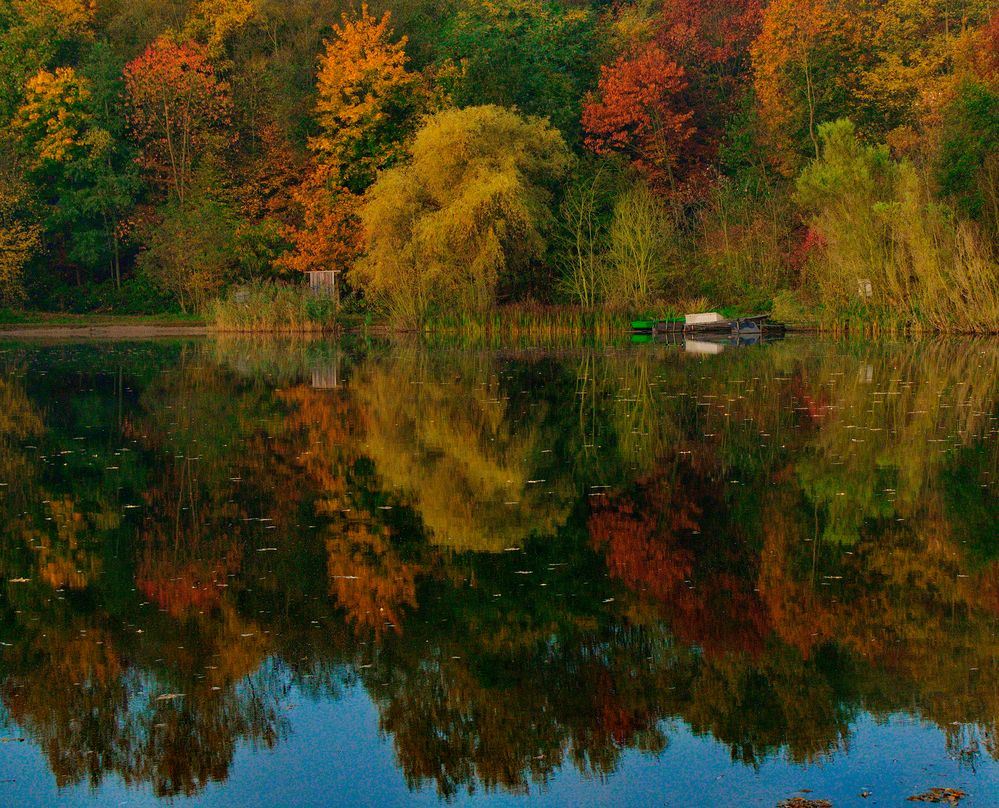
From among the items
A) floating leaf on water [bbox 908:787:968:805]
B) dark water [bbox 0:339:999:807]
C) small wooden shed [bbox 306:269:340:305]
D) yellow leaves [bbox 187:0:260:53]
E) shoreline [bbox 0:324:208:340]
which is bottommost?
floating leaf on water [bbox 908:787:968:805]

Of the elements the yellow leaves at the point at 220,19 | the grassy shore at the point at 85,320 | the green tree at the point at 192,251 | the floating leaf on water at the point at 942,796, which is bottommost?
the floating leaf on water at the point at 942,796

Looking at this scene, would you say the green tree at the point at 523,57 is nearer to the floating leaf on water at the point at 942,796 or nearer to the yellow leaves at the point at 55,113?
the yellow leaves at the point at 55,113

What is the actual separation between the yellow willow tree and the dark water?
2307 centimetres

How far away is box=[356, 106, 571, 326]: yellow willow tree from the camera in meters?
37.6

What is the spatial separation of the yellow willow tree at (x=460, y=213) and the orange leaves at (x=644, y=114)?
7.49 meters

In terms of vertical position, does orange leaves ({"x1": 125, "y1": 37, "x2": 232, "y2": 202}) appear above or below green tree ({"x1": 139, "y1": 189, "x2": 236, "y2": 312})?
above

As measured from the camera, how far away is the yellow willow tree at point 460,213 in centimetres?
3759

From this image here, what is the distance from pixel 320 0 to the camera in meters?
51.9

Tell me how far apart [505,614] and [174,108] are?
45.1 meters

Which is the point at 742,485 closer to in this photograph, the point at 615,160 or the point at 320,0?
the point at 615,160

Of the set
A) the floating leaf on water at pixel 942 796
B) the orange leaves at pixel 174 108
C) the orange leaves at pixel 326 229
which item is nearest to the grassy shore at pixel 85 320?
the orange leaves at pixel 326 229

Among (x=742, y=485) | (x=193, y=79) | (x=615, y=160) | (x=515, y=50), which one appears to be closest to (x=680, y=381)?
(x=742, y=485)

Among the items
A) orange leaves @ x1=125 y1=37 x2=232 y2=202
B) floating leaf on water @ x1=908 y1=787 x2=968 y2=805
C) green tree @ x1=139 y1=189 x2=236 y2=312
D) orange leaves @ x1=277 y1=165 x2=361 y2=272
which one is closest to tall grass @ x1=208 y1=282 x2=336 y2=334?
orange leaves @ x1=277 y1=165 x2=361 y2=272

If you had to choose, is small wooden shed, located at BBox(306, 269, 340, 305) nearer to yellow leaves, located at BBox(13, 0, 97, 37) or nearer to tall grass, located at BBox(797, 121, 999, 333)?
yellow leaves, located at BBox(13, 0, 97, 37)
